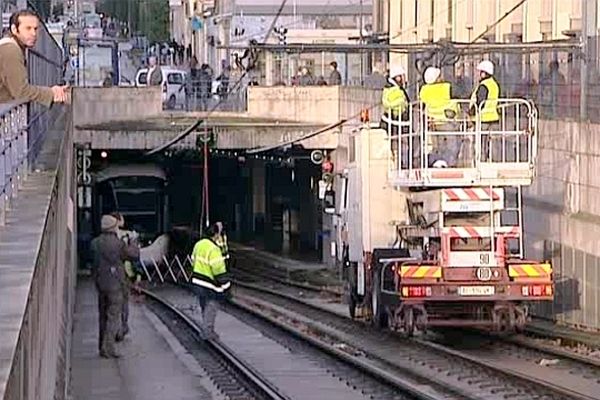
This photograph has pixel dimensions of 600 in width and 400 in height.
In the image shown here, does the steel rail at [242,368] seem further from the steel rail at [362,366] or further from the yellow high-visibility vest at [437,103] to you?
the yellow high-visibility vest at [437,103]

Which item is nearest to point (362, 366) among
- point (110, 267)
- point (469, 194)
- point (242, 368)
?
point (242, 368)

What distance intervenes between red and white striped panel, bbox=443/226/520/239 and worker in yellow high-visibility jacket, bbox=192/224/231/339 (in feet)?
11.3

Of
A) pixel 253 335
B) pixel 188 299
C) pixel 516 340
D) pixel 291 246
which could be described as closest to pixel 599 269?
pixel 516 340

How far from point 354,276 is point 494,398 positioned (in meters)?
10.1

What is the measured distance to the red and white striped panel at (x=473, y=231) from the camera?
24.0 metres

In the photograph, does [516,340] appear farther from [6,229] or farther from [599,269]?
[6,229]

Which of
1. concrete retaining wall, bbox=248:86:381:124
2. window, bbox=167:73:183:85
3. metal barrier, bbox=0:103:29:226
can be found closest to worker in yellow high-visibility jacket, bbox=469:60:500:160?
metal barrier, bbox=0:103:29:226

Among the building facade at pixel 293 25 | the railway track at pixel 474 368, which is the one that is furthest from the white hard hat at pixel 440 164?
the building facade at pixel 293 25

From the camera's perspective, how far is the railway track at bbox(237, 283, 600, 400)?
18984mm

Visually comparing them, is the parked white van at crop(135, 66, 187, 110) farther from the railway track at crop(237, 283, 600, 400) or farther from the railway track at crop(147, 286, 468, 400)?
the railway track at crop(237, 283, 600, 400)

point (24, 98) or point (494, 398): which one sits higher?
point (24, 98)

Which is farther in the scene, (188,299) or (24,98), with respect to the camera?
(188,299)

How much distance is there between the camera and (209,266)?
25328 millimetres

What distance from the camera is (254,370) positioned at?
74.3 feet
